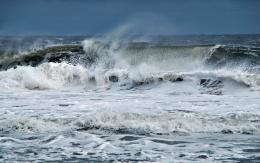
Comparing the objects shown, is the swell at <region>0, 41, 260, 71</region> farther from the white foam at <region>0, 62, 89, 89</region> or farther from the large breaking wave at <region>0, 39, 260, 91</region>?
the white foam at <region>0, 62, 89, 89</region>

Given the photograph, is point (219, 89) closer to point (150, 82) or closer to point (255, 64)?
point (150, 82)

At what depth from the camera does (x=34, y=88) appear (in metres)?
17.2

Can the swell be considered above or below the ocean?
above

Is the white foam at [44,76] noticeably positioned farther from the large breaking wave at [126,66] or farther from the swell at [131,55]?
the swell at [131,55]

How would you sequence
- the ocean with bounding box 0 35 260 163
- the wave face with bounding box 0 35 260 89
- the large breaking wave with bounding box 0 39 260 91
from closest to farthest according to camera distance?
the ocean with bounding box 0 35 260 163 < the large breaking wave with bounding box 0 39 260 91 < the wave face with bounding box 0 35 260 89

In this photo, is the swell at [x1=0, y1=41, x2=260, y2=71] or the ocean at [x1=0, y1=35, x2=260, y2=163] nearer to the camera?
the ocean at [x1=0, y1=35, x2=260, y2=163]

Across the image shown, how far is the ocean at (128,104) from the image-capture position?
776cm

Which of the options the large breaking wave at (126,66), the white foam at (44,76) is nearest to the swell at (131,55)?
the large breaking wave at (126,66)

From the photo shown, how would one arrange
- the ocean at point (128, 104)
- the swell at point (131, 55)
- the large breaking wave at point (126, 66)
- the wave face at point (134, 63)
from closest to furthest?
the ocean at point (128, 104) < the large breaking wave at point (126, 66) < the wave face at point (134, 63) < the swell at point (131, 55)

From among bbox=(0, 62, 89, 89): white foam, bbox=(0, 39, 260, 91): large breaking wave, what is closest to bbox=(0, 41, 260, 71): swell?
bbox=(0, 39, 260, 91): large breaking wave

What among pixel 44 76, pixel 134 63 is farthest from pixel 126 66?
pixel 44 76

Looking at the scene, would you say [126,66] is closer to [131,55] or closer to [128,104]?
[131,55]

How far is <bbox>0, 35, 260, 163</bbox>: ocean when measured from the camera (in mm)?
7758

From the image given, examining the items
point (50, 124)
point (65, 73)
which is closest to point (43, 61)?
point (65, 73)
